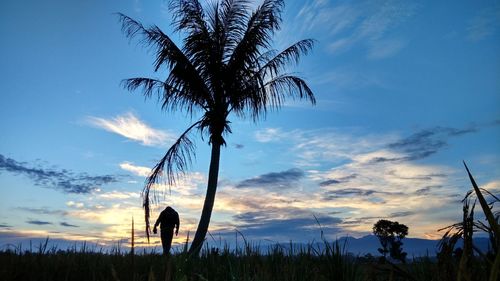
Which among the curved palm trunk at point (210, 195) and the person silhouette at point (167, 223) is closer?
the person silhouette at point (167, 223)

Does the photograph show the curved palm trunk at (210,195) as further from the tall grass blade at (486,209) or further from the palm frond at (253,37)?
the tall grass blade at (486,209)

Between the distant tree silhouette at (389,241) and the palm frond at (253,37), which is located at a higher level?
the palm frond at (253,37)

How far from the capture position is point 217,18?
16750 mm

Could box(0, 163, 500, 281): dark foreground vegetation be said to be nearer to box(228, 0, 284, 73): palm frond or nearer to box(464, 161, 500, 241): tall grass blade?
box(464, 161, 500, 241): tall grass blade

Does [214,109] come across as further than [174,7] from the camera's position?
No

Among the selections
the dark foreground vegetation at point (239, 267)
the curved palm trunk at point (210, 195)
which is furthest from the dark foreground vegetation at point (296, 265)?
the curved palm trunk at point (210, 195)

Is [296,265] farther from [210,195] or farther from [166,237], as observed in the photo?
[210,195]

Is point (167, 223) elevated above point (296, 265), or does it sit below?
above

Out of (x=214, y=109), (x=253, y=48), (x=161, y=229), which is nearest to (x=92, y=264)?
(x=161, y=229)

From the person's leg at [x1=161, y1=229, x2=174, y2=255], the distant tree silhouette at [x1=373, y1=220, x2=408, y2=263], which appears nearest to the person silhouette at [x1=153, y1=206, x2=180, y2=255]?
the person's leg at [x1=161, y1=229, x2=174, y2=255]

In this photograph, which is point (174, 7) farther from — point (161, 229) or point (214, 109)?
point (161, 229)

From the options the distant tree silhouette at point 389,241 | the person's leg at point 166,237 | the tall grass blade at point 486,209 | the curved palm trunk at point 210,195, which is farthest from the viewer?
the curved palm trunk at point 210,195

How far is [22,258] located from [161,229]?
28.5 ft

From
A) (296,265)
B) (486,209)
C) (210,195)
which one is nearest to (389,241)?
(210,195)
